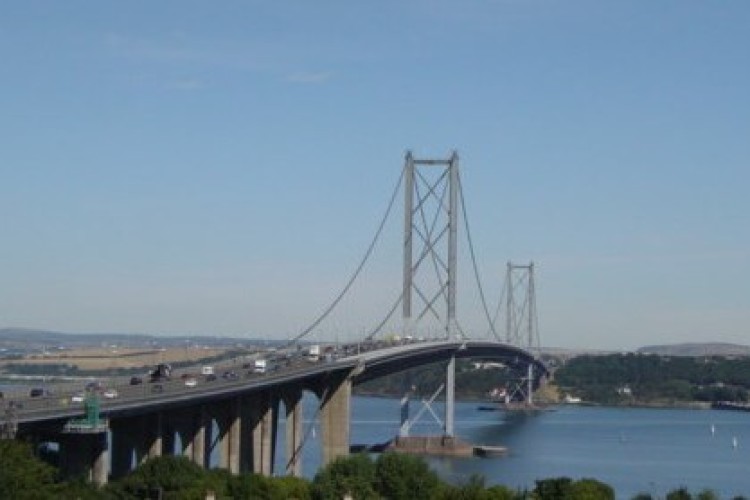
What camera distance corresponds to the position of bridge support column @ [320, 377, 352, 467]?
101 feet

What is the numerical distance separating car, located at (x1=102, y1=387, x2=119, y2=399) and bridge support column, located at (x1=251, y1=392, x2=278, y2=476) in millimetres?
Result: 4760

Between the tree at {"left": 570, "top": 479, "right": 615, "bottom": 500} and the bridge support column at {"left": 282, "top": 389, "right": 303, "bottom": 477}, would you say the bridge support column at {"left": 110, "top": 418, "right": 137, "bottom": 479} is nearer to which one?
the bridge support column at {"left": 282, "top": 389, "right": 303, "bottom": 477}

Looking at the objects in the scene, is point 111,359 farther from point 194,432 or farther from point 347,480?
point 347,480

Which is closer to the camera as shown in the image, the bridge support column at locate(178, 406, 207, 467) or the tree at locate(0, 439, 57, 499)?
the tree at locate(0, 439, 57, 499)

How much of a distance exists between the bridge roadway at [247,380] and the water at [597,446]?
1.95 m

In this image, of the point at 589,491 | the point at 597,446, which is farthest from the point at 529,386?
the point at 589,491

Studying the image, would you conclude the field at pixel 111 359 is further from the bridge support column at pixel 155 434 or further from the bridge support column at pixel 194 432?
the bridge support column at pixel 155 434

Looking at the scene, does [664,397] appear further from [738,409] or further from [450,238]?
[450,238]

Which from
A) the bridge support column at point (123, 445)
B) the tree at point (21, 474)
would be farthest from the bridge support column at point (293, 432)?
the tree at point (21, 474)

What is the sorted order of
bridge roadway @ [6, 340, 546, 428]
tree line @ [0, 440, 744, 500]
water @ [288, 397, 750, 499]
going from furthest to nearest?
water @ [288, 397, 750, 499]
bridge roadway @ [6, 340, 546, 428]
tree line @ [0, 440, 744, 500]

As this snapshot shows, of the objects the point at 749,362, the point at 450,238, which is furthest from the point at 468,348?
the point at 749,362

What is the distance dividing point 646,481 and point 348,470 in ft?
35.3

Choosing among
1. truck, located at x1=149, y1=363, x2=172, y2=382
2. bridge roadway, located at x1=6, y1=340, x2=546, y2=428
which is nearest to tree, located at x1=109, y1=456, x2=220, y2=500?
bridge roadway, located at x1=6, y1=340, x2=546, y2=428

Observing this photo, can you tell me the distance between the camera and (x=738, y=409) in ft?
245
